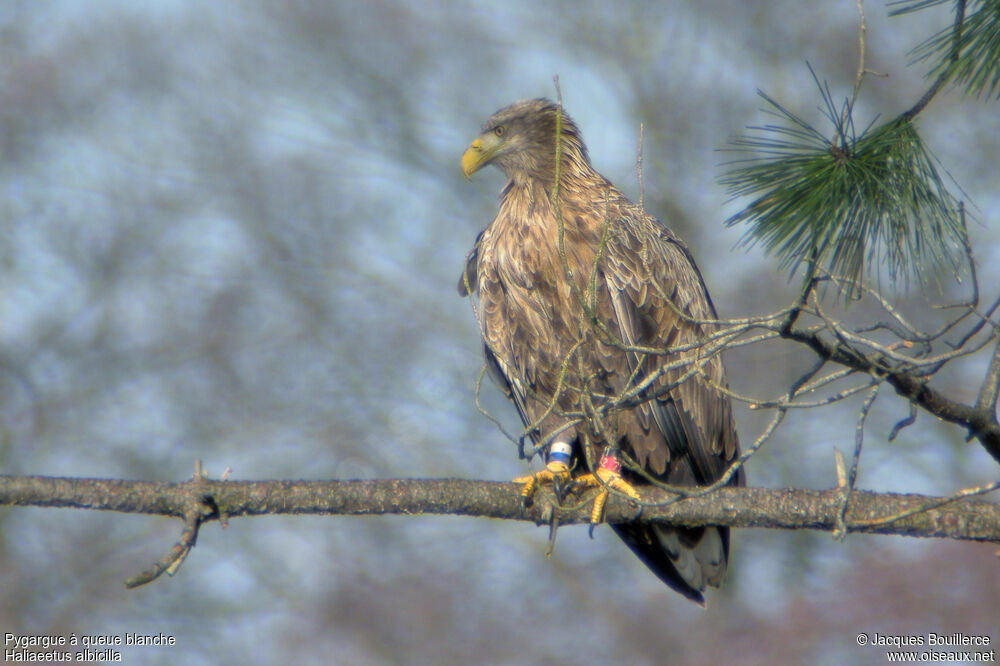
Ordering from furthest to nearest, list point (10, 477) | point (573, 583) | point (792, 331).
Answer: point (573, 583), point (10, 477), point (792, 331)

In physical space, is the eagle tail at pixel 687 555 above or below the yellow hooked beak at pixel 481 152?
below

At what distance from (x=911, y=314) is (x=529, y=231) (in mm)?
7698

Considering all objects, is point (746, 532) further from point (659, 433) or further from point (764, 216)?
point (764, 216)

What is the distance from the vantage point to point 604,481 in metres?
3.83

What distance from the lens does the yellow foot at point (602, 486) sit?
12.4 ft

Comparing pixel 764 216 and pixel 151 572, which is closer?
pixel 151 572

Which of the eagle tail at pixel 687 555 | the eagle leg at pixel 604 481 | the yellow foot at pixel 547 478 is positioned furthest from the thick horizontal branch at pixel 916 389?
the eagle tail at pixel 687 555

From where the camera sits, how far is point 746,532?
39.7 ft

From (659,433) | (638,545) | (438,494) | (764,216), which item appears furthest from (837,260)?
(638,545)

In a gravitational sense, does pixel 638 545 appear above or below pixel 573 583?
below

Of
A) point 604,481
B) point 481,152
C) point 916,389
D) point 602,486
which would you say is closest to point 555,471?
point 604,481

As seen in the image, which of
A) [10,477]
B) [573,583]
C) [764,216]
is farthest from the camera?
[573,583]

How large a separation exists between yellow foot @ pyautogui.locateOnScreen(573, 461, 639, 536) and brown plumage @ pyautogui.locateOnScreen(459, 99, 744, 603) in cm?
9

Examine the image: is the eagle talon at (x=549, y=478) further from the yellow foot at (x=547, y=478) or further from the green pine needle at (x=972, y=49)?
the green pine needle at (x=972, y=49)
